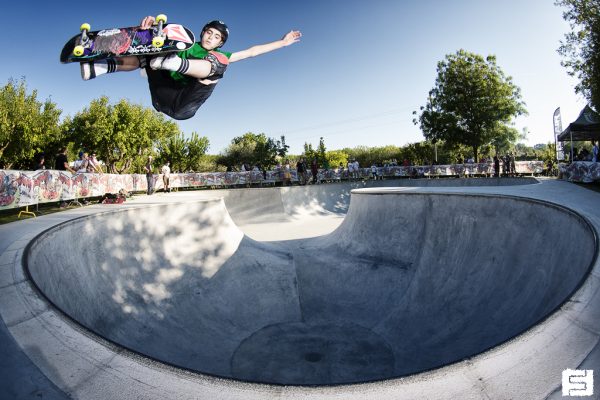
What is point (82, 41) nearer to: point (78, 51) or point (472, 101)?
point (78, 51)

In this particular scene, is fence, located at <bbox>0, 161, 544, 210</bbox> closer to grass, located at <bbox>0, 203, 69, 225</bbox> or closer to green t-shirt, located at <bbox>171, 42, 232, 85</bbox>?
grass, located at <bbox>0, 203, 69, 225</bbox>

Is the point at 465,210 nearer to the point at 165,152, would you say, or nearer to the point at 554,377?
the point at 554,377

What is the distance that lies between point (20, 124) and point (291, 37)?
33421 mm

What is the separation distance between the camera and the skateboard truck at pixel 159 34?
5785 millimetres

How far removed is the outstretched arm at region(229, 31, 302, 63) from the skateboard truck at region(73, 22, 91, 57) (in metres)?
2.75

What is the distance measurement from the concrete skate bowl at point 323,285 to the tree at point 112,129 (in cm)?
3413

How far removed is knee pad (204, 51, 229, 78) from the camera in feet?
22.2

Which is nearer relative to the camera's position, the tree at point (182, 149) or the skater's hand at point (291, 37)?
the skater's hand at point (291, 37)

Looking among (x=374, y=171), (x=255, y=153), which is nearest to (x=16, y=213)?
(x=374, y=171)

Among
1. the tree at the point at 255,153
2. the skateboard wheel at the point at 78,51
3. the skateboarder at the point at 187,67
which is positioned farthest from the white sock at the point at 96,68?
the tree at the point at 255,153

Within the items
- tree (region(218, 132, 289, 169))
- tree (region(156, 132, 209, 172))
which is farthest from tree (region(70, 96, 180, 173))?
tree (region(218, 132, 289, 169))

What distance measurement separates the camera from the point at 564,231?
4422 mm

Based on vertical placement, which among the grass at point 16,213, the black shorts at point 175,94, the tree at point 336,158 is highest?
the tree at point 336,158

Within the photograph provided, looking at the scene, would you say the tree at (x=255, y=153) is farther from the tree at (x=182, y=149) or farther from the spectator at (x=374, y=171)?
the spectator at (x=374, y=171)
